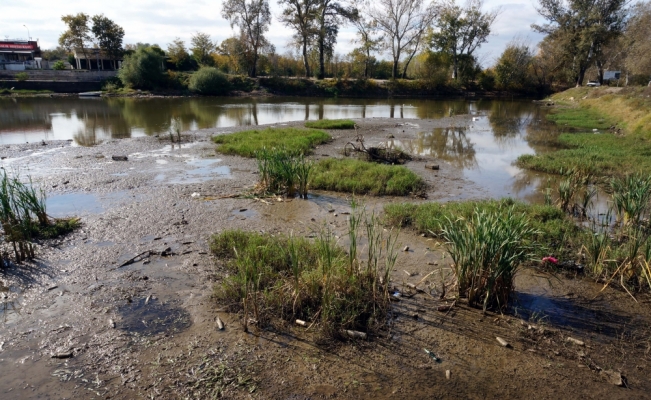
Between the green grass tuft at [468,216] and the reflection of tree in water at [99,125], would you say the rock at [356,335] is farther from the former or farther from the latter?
the reflection of tree in water at [99,125]

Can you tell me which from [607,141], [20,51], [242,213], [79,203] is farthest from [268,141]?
[20,51]

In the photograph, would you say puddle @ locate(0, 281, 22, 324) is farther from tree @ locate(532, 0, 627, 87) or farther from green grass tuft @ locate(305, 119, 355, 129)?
tree @ locate(532, 0, 627, 87)

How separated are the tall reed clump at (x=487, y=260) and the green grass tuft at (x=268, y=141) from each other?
8.16m

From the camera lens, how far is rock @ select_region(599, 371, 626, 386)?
3.87 meters

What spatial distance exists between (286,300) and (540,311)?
3006 mm

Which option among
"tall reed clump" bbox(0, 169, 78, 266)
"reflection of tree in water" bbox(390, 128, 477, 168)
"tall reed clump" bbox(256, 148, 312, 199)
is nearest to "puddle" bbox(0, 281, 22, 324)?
"tall reed clump" bbox(0, 169, 78, 266)

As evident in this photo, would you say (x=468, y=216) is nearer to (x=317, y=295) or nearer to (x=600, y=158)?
(x=317, y=295)

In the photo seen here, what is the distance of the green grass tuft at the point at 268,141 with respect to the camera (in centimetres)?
1389

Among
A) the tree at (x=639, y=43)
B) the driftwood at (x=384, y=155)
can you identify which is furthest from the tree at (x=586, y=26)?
the driftwood at (x=384, y=155)

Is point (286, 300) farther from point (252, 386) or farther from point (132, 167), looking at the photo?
point (132, 167)

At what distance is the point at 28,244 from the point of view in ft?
20.6

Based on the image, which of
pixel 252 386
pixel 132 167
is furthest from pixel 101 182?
pixel 252 386

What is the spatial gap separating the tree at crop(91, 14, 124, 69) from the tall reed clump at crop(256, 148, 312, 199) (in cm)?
5642

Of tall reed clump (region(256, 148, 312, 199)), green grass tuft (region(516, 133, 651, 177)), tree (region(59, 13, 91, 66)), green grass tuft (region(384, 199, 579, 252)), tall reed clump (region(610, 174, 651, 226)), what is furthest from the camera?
tree (region(59, 13, 91, 66))
